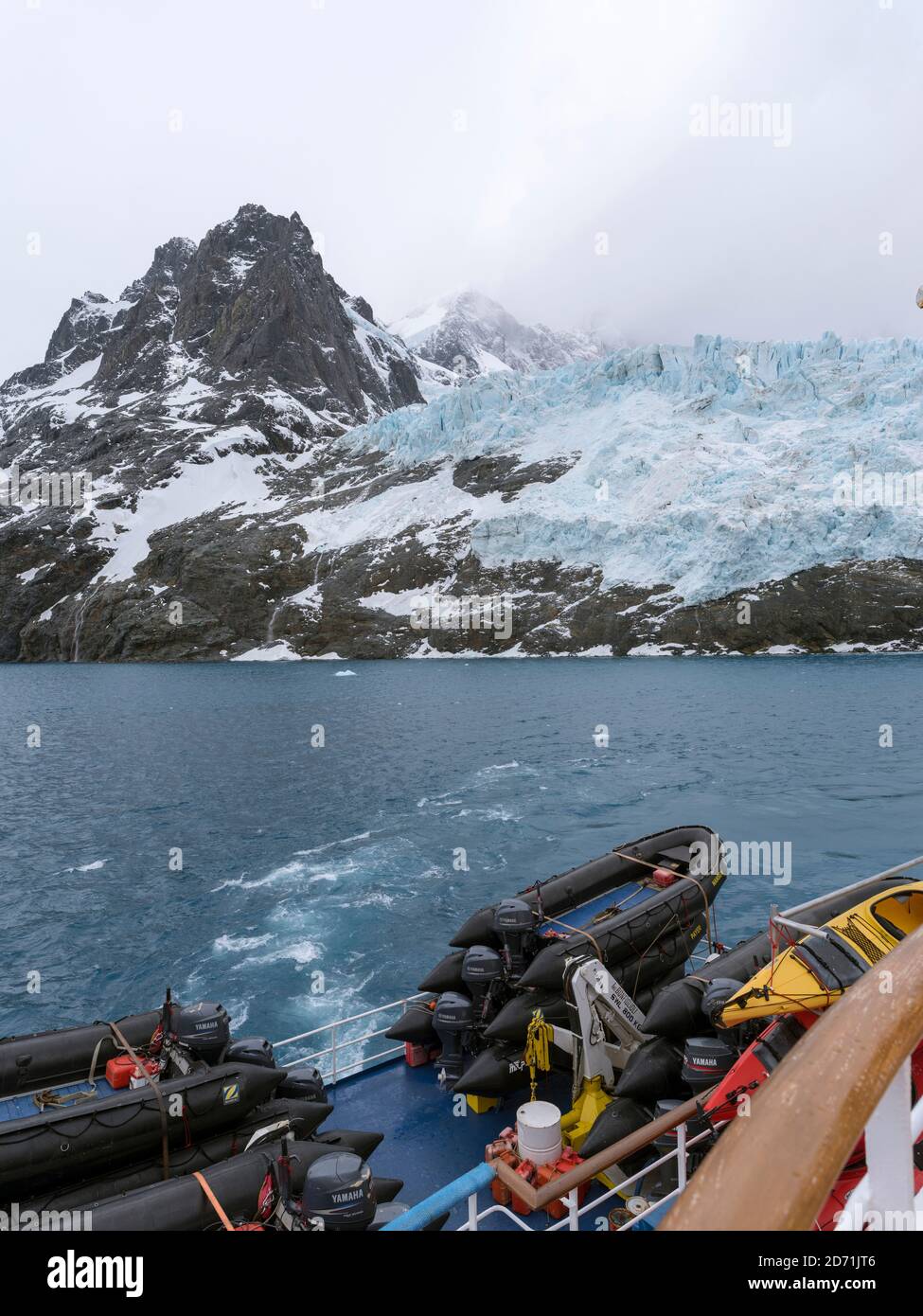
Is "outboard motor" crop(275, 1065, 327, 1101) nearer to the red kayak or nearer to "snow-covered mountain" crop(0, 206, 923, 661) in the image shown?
the red kayak

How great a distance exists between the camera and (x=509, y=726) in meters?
49.3

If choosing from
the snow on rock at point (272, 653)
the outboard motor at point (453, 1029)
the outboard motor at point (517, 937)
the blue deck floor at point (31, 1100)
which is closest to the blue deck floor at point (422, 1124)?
the outboard motor at point (453, 1029)

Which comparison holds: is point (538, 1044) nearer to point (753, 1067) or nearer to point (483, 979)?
point (483, 979)

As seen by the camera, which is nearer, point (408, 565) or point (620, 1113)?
point (620, 1113)

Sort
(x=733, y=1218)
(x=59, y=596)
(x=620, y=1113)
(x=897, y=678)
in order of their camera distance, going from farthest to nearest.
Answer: (x=59, y=596) < (x=897, y=678) < (x=620, y=1113) < (x=733, y=1218)

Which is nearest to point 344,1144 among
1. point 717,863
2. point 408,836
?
point 717,863

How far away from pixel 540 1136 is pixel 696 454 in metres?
101

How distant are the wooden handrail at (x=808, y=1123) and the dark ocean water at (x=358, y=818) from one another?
15693mm

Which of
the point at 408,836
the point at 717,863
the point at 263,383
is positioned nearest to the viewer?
the point at 717,863

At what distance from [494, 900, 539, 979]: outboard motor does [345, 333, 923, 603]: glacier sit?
277 ft

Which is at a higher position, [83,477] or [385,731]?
[83,477]
